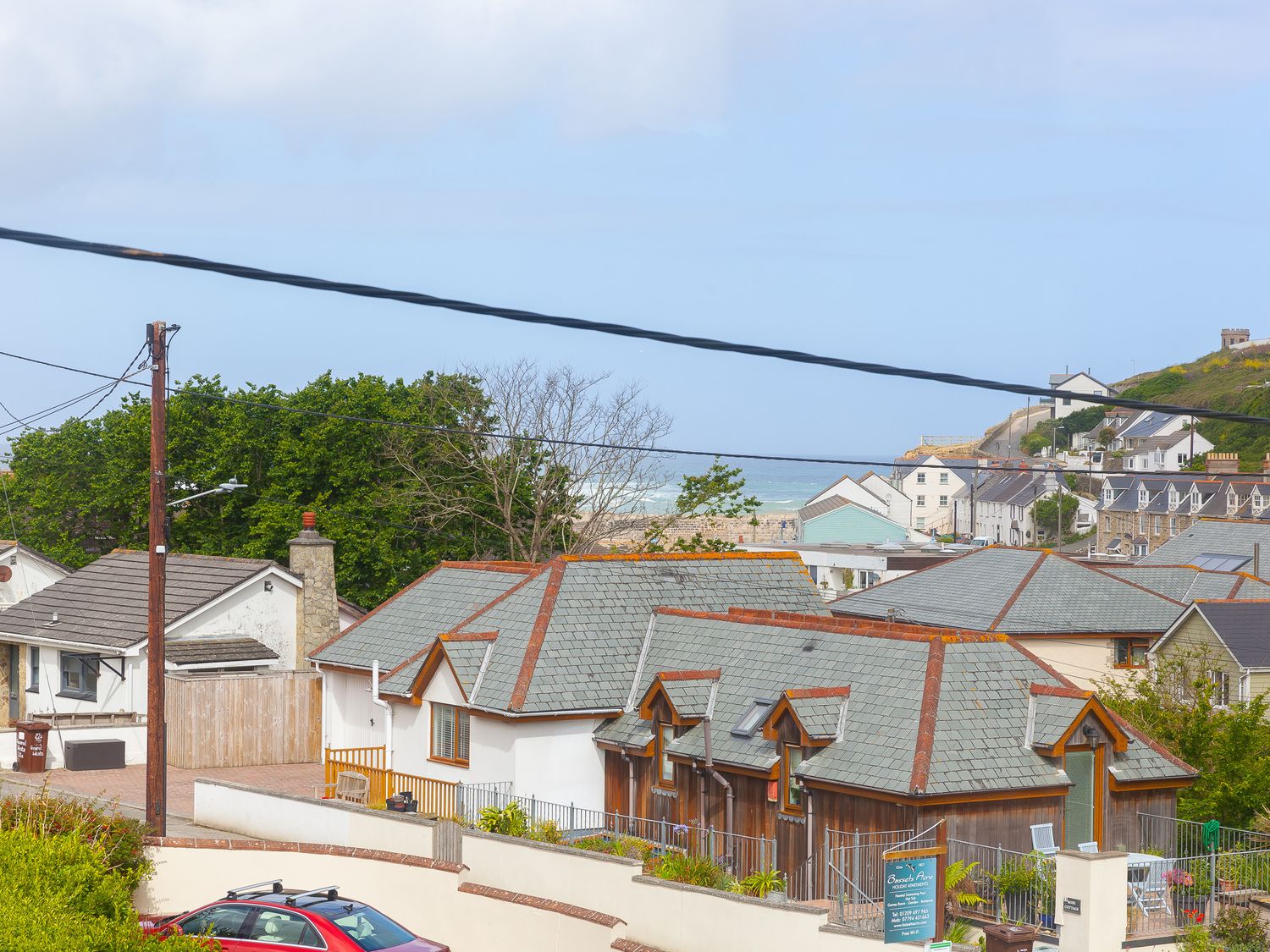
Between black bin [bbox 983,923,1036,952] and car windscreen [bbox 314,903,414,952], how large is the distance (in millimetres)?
6886

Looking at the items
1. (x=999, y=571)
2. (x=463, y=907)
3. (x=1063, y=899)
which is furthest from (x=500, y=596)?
(x=999, y=571)

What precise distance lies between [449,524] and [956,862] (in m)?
36.7

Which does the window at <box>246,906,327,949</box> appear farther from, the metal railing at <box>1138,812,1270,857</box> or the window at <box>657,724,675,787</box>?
the metal railing at <box>1138,812,1270,857</box>

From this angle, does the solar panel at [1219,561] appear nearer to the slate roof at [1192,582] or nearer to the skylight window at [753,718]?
the slate roof at [1192,582]

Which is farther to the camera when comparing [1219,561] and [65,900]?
[1219,561]

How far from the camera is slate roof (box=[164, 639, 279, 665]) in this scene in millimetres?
35906

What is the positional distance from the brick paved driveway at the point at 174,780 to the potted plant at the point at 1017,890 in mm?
14409

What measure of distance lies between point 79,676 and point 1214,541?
5011 cm

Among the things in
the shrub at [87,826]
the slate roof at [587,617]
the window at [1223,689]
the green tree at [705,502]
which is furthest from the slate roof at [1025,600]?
the shrub at [87,826]

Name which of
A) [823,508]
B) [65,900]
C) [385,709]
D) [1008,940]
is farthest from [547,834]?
[823,508]

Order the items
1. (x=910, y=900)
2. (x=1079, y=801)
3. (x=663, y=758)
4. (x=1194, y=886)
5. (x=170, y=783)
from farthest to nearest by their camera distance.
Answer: (x=170, y=783) → (x=663, y=758) → (x=1079, y=801) → (x=1194, y=886) → (x=910, y=900)

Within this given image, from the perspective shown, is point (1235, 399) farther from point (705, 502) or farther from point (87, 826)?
point (87, 826)

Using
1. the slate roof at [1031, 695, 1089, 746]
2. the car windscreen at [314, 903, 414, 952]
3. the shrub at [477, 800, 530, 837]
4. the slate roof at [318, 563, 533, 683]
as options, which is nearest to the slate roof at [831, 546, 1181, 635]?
the slate roof at [318, 563, 533, 683]

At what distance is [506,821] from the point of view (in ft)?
78.6
